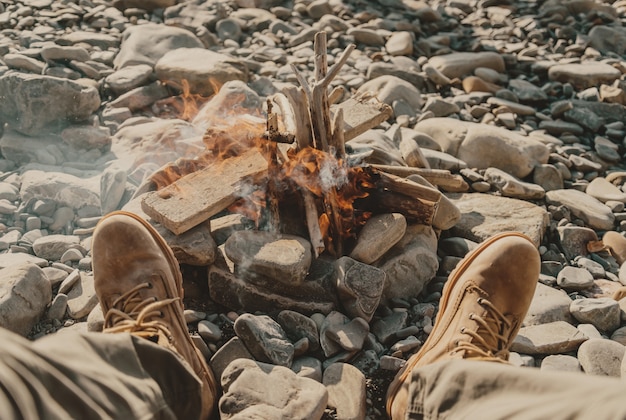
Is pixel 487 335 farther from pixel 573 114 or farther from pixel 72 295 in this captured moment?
pixel 573 114

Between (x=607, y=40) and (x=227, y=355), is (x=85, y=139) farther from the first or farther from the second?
(x=607, y=40)

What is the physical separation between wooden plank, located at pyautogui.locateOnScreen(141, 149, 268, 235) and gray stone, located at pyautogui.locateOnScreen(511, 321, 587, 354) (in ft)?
5.37

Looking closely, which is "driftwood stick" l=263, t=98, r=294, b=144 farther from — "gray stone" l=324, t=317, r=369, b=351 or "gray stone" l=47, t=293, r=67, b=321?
"gray stone" l=47, t=293, r=67, b=321

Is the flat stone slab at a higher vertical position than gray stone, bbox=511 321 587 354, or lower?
higher

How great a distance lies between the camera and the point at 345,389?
2738 millimetres

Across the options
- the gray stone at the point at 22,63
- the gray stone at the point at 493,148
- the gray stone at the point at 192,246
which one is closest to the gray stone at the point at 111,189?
the gray stone at the point at 192,246

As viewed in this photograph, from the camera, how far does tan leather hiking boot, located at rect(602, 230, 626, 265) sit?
4.05 metres

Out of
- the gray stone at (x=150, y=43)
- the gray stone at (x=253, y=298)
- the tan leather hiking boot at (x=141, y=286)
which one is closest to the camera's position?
the tan leather hiking boot at (x=141, y=286)

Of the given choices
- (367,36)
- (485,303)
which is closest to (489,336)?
(485,303)

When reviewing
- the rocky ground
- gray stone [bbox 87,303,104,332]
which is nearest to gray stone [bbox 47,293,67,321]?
the rocky ground

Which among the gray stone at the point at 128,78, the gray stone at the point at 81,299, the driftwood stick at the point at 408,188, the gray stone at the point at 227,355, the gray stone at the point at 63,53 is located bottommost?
the gray stone at the point at 227,355

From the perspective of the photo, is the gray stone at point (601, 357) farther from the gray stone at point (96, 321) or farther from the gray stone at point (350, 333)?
the gray stone at point (96, 321)

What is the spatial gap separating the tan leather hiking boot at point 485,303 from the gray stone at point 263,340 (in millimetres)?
509

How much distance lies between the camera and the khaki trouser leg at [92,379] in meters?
1.54
